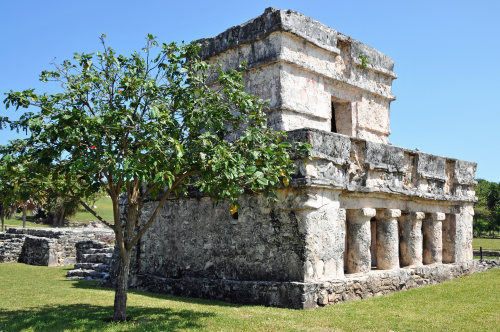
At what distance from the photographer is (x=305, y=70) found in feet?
35.4

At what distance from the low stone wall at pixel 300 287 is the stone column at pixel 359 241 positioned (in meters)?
0.26

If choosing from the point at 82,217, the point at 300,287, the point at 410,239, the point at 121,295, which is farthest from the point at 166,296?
the point at 82,217

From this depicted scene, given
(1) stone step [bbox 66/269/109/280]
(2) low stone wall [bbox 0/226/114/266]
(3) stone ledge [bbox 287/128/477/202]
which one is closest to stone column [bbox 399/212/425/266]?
(3) stone ledge [bbox 287/128/477/202]

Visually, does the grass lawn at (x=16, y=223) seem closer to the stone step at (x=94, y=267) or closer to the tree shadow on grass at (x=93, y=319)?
the stone step at (x=94, y=267)

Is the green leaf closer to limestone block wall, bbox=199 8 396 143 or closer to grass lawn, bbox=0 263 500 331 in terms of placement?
grass lawn, bbox=0 263 500 331

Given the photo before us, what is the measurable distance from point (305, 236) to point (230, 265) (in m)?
1.98

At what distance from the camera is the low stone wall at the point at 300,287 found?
7965mm

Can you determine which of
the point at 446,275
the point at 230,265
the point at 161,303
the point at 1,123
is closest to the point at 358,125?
the point at 446,275

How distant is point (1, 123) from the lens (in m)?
6.48

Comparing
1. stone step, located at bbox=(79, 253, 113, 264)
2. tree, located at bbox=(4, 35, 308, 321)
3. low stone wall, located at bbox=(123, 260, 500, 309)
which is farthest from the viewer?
stone step, located at bbox=(79, 253, 113, 264)

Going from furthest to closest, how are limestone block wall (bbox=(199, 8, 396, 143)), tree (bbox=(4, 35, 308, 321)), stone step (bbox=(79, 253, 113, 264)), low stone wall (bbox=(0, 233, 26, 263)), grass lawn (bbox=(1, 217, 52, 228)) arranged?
grass lawn (bbox=(1, 217, 52, 228))
low stone wall (bbox=(0, 233, 26, 263))
stone step (bbox=(79, 253, 113, 264))
limestone block wall (bbox=(199, 8, 396, 143))
tree (bbox=(4, 35, 308, 321))

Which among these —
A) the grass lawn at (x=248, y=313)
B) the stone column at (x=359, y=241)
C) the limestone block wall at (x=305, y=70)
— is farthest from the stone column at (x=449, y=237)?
the stone column at (x=359, y=241)

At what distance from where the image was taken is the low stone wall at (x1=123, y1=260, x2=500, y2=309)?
7965 millimetres

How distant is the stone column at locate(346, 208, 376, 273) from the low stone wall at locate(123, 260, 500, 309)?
0.26 m
